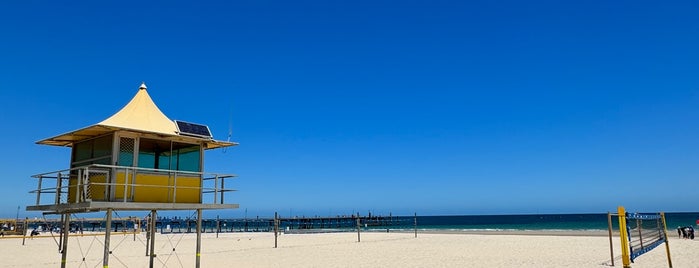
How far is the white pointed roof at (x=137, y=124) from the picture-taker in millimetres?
11267

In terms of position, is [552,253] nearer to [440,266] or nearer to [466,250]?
[466,250]

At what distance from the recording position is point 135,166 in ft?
37.6

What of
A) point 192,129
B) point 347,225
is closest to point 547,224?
point 347,225

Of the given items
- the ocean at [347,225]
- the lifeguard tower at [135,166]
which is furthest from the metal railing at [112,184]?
the ocean at [347,225]

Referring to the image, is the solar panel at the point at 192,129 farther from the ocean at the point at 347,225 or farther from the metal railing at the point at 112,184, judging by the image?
the ocean at the point at 347,225

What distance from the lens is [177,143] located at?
1256 centimetres

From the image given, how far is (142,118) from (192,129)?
1.18 meters

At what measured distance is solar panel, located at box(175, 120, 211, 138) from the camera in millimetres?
12227

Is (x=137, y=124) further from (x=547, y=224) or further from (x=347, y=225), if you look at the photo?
(x=347, y=225)

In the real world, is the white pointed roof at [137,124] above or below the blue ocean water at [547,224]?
above

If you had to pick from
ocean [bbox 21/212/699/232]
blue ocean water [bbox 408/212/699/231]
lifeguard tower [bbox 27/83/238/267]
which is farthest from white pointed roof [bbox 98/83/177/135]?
blue ocean water [bbox 408/212/699/231]

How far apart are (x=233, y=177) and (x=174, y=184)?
4.68 ft

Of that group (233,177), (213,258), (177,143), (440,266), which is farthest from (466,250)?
(177,143)

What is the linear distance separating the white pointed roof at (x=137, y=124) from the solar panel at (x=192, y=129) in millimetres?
102
